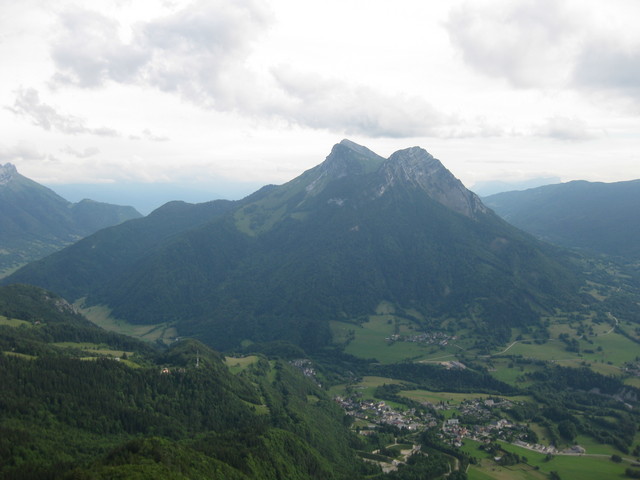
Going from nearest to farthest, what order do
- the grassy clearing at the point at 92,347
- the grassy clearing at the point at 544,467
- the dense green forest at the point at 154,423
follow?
the dense green forest at the point at 154,423 < the grassy clearing at the point at 544,467 < the grassy clearing at the point at 92,347

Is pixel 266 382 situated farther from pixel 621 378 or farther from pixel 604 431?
pixel 621 378

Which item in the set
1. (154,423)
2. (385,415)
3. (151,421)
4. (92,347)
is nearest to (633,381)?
(385,415)

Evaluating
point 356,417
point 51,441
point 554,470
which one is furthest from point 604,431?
point 51,441

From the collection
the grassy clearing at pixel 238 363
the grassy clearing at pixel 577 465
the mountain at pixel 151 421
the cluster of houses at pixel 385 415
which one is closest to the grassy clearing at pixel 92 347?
the mountain at pixel 151 421

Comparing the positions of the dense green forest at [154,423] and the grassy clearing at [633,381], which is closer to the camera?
the dense green forest at [154,423]

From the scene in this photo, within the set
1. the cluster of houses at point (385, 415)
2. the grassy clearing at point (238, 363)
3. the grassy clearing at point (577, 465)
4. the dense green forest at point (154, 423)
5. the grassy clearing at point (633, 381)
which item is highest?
the dense green forest at point (154, 423)

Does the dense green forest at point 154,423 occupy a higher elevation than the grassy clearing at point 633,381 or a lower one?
higher

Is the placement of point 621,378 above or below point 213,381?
below

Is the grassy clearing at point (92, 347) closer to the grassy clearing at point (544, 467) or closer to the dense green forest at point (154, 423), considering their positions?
the dense green forest at point (154, 423)

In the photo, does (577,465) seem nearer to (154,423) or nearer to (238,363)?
(154,423)
